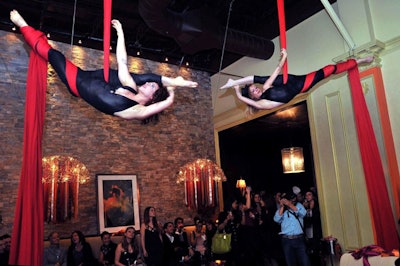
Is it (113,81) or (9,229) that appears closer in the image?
(113,81)

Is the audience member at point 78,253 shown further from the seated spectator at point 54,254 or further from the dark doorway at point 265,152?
the dark doorway at point 265,152

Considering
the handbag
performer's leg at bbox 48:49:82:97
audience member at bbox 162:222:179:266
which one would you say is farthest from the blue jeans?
performer's leg at bbox 48:49:82:97

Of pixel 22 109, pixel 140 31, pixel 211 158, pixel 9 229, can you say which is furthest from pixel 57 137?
pixel 211 158

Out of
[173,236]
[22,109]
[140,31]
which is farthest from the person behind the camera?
[140,31]

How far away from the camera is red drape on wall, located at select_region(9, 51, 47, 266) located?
11.2 feet

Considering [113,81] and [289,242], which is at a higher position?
[113,81]

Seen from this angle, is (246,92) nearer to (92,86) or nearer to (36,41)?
(92,86)

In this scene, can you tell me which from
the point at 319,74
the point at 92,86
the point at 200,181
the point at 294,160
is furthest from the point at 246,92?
the point at 294,160

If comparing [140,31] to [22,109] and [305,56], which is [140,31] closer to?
[22,109]

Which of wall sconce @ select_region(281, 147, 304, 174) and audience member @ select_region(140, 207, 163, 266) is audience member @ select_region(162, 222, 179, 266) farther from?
wall sconce @ select_region(281, 147, 304, 174)

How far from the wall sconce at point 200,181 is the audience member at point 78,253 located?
8.32 ft

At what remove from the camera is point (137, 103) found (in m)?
3.99

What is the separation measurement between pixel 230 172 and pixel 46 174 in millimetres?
5541

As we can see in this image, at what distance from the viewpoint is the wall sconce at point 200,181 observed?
796 centimetres
